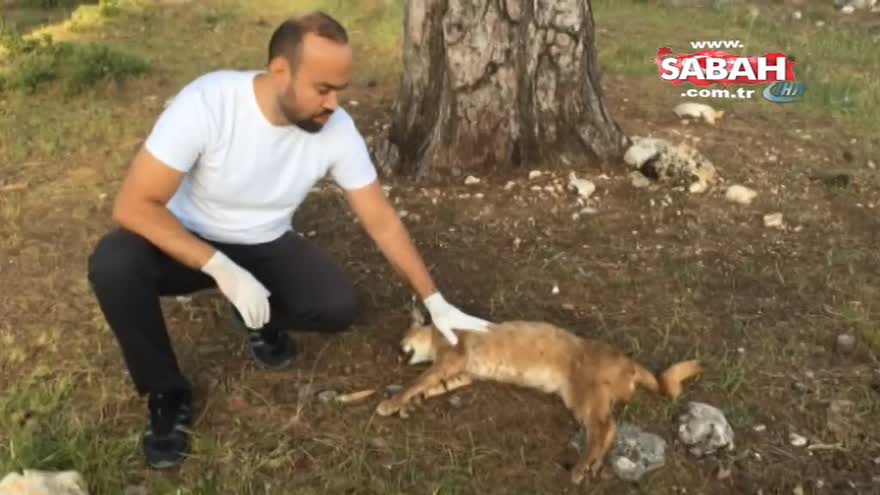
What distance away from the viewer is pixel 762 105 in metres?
5.31

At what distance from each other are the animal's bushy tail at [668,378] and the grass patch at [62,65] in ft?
13.2

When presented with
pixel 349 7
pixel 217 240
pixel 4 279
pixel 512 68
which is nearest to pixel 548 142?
pixel 512 68

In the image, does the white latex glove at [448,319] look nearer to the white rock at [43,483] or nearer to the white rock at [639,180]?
the white rock at [43,483]

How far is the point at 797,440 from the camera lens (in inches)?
104

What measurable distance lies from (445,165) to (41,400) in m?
2.00

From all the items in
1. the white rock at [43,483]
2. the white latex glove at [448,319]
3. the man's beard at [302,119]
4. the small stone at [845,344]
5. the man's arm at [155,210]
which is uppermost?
the man's beard at [302,119]

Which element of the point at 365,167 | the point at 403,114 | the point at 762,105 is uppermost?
the point at 365,167

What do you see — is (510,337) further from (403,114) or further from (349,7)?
(349,7)

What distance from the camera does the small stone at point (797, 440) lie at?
2.63 m

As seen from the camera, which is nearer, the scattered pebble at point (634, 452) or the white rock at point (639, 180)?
the scattered pebble at point (634, 452)

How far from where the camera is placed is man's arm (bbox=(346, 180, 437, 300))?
281cm

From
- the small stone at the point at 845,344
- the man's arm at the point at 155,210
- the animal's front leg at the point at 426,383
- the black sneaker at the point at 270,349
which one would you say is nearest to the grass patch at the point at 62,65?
the black sneaker at the point at 270,349

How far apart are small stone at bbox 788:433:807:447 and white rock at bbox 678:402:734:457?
0.18 metres

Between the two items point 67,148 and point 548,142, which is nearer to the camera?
point 548,142
